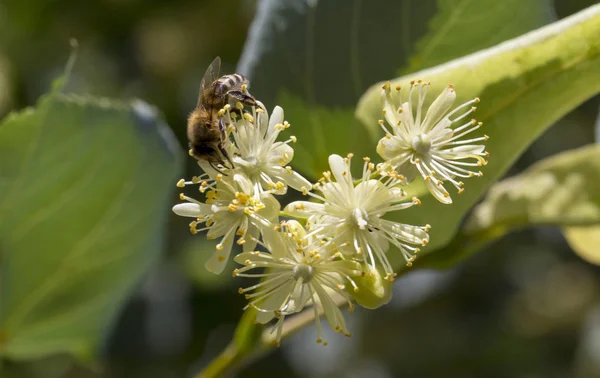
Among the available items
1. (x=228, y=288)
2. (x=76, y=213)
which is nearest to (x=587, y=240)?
(x=76, y=213)

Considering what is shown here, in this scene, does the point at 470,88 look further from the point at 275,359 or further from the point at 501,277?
the point at 501,277

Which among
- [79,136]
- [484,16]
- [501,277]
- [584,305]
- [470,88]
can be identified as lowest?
[584,305]

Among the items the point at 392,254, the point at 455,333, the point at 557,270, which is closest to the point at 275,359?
the point at 455,333

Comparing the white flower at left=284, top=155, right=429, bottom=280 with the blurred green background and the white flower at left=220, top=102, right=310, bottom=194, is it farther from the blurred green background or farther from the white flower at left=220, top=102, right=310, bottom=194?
the blurred green background

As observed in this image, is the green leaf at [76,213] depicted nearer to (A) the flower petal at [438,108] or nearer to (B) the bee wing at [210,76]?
(B) the bee wing at [210,76]

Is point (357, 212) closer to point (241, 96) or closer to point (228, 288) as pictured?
point (241, 96)

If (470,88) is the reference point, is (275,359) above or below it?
below

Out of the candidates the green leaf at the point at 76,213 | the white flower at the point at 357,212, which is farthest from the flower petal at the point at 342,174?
the green leaf at the point at 76,213
